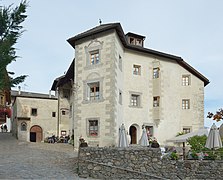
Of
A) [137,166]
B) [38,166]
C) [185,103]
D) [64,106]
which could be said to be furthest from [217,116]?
[64,106]

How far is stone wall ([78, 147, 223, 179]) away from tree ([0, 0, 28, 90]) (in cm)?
608

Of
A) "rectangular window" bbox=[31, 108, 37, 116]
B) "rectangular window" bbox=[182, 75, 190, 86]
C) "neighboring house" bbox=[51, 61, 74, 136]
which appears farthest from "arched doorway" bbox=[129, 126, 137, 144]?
"rectangular window" bbox=[31, 108, 37, 116]

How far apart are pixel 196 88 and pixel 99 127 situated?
11.3 metres

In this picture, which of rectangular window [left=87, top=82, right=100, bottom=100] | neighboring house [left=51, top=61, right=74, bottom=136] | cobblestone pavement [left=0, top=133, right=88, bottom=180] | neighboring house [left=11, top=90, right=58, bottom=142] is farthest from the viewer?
neighboring house [left=51, top=61, right=74, bottom=136]

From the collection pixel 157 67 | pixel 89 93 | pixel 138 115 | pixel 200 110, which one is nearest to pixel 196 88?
pixel 200 110

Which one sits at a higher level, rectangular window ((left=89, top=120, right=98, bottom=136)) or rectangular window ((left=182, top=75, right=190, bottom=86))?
rectangular window ((left=182, top=75, right=190, bottom=86))

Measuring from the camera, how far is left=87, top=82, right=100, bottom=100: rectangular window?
21125 millimetres

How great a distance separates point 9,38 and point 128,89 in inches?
585

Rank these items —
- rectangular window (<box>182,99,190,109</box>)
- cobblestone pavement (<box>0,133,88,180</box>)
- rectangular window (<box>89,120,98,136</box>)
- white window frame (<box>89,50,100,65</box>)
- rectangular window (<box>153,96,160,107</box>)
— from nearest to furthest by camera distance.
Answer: cobblestone pavement (<box>0,133,88,180</box>) < rectangular window (<box>89,120,98,136</box>) < white window frame (<box>89,50,100,65</box>) < rectangular window (<box>153,96,160,107</box>) < rectangular window (<box>182,99,190,109</box>)

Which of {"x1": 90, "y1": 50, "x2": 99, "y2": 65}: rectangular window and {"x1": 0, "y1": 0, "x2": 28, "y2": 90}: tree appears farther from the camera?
{"x1": 90, "y1": 50, "x2": 99, "y2": 65}: rectangular window

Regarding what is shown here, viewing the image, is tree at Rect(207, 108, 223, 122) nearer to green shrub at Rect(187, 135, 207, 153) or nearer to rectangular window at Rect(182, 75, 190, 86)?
green shrub at Rect(187, 135, 207, 153)

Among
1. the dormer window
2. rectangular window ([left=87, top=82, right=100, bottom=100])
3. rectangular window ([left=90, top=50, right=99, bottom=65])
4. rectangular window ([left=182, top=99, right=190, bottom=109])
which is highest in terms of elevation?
the dormer window

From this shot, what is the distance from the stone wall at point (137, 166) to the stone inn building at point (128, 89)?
5731 millimetres

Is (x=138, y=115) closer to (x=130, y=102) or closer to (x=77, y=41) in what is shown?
(x=130, y=102)
